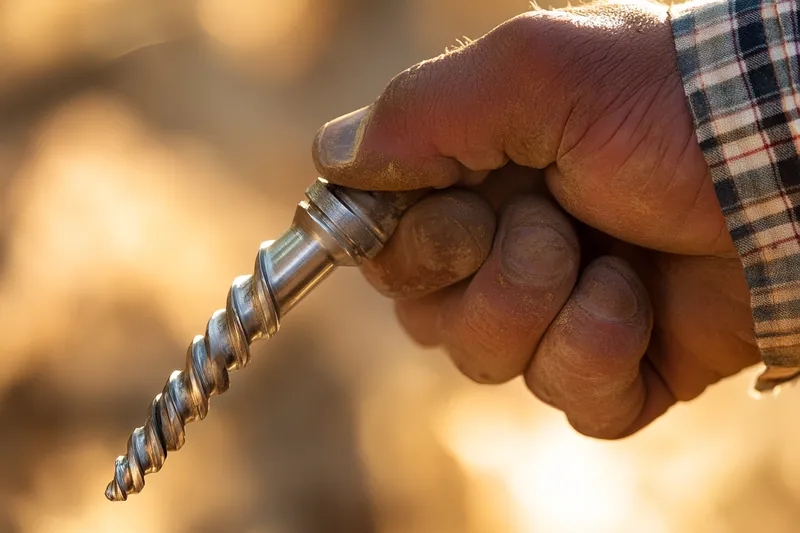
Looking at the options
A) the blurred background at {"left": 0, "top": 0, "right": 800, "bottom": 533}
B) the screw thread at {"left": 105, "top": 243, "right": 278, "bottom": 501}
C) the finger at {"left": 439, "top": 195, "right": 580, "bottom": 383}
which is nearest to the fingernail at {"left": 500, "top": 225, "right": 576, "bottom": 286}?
the finger at {"left": 439, "top": 195, "right": 580, "bottom": 383}

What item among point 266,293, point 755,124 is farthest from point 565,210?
point 266,293

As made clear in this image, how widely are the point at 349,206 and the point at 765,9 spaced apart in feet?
1.15

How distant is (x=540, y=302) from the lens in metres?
0.62

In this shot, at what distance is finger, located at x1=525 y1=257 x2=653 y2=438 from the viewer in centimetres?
62

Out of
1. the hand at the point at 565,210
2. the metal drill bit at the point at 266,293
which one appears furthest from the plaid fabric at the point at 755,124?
the metal drill bit at the point at 266,293

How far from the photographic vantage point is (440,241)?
62 cm

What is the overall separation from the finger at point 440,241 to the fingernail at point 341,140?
8 cm

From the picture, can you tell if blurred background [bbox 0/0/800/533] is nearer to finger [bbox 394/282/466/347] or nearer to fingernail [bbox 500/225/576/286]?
finger [bbox 394/282/466/347]

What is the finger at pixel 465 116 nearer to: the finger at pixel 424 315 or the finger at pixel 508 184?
the finger at pixel 508 184

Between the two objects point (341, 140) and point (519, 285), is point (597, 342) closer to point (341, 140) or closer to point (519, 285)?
point (519, 285)

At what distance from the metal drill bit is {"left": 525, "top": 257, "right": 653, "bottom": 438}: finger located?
18cm

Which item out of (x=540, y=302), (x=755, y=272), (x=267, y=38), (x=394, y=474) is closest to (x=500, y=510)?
(x=394, y=474)

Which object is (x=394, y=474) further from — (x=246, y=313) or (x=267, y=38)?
(x=267, y=38)

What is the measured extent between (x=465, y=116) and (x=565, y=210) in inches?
5.8
